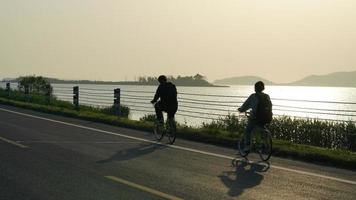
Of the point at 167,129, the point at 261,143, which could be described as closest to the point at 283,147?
the point at 261,143

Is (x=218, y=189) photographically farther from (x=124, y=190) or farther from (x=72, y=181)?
(x=72, y=181)

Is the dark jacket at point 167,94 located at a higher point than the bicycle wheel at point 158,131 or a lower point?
higher

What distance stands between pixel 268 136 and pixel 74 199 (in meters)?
5.85

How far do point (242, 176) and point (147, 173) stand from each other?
1794 mm

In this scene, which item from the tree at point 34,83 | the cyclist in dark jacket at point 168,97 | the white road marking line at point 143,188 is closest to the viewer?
the white road marking line at point 143,188

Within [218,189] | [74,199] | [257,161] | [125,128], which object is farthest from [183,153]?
[125,128]

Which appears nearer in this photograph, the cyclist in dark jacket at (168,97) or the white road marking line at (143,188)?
the white road marking line at (143,188)

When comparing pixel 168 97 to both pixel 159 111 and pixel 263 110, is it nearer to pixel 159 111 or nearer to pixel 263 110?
pixel 159 111

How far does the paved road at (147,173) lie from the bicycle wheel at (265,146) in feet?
0.68

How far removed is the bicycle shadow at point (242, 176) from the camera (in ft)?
28.8

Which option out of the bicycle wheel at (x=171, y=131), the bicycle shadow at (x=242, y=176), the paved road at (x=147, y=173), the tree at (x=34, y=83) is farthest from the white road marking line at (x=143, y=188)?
the tree at (x=34, y=83)

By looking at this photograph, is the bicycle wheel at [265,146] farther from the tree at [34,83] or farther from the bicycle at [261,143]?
the tree at [34,83]

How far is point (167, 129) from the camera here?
15.7 m

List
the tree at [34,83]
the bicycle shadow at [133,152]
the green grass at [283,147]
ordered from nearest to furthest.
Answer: the bicycle shadow at [133,152] < the green grass at [283,147] < the tree at [34,83]
